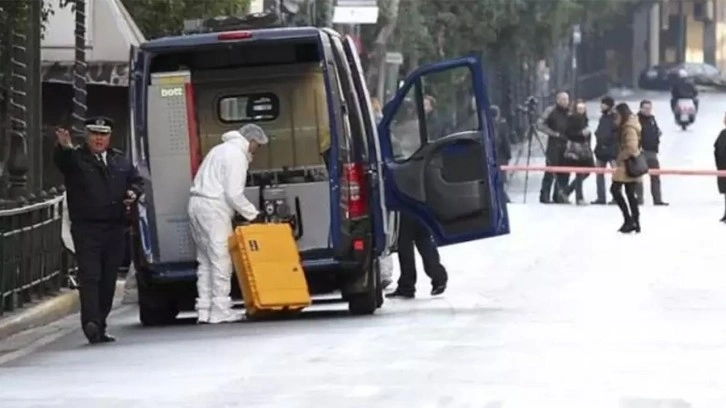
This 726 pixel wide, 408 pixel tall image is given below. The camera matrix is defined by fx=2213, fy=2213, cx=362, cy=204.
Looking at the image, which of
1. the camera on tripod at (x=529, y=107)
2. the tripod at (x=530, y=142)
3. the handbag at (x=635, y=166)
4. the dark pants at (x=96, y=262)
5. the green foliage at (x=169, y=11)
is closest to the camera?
the dark pants at (x=96, y=262)

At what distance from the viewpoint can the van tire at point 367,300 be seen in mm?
18781

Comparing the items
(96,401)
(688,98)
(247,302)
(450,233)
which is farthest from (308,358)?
(688,98)

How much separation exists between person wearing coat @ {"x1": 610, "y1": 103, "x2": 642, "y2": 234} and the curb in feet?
35.0

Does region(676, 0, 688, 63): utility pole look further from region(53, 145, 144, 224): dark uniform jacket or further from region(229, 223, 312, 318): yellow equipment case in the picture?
region(53, 145, 144, 224): dark uniform jacket

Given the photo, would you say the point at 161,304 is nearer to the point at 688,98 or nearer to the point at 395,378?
the point at 395,378

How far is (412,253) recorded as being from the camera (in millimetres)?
20953

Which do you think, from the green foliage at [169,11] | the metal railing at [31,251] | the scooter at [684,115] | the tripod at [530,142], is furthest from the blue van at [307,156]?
the scooter at [684,115]

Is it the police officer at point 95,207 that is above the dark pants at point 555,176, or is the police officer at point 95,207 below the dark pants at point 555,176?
above

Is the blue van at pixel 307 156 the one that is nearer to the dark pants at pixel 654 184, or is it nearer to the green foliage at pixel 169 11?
the green foliage at pixel 169 11

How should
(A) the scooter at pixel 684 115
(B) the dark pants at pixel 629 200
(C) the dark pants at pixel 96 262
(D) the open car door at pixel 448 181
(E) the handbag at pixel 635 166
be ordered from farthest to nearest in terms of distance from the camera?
(A) the scooter at pixel 684 115, (E) the handbag at pixel 635 166, (B) the dark pants at pixel 629 200, (D) the open car door at pixel 448 181, (C) the dark pants at pixel 96 262

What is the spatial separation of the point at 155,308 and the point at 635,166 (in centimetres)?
Result: 1338

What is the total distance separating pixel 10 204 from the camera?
19.5 m

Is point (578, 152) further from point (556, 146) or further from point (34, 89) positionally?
point (34, 89)

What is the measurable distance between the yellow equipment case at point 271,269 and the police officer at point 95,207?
1491 mm
